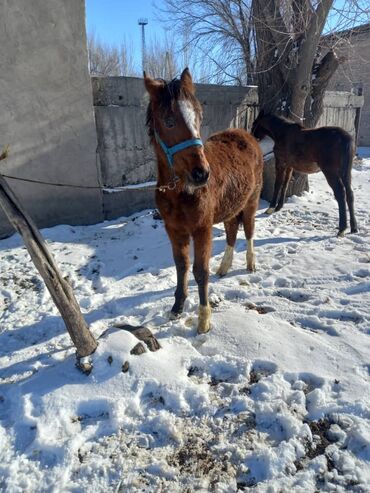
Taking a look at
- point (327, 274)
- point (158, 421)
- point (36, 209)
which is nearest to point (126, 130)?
point (36, 209)

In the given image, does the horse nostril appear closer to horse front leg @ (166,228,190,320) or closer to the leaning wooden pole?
horse front leg @ (166,228,190,320)

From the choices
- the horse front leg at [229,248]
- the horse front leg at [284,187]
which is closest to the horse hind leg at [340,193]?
the horse front leg at [284,187]

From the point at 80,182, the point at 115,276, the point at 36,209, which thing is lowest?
the point at 115,276

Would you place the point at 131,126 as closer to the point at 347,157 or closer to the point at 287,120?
the point at 287,120

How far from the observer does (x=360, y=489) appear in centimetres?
176

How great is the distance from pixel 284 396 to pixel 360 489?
2.25ft

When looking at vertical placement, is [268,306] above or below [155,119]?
below

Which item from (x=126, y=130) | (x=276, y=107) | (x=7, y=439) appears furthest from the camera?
(x=276, y=107)

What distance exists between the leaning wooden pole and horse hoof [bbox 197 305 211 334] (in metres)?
0.97

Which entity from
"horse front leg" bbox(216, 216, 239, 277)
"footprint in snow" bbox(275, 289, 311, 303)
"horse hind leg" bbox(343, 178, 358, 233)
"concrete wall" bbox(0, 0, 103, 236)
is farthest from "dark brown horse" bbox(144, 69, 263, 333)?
"concrete wall" bbox(0, 0, 103, 236)

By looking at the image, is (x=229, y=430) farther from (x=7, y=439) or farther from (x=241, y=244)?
(x=241, y=244)

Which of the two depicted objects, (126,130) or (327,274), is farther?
(126,130)

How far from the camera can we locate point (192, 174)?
258cm

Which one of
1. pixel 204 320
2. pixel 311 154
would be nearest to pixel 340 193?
pixel 311 154
